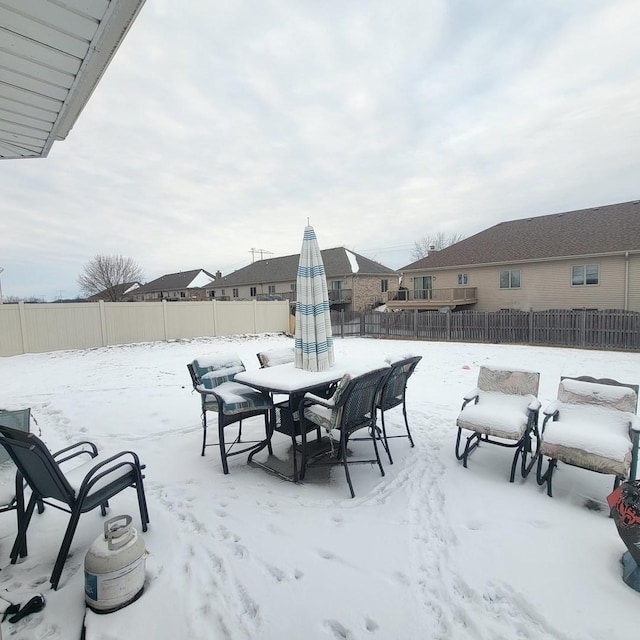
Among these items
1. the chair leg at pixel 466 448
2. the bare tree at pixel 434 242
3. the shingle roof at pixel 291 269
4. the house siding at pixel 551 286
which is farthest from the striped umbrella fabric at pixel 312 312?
the bare tree at pixel 434 242

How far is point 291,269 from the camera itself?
30844 millimetres

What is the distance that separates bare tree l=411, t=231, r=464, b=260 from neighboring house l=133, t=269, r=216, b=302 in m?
27.7

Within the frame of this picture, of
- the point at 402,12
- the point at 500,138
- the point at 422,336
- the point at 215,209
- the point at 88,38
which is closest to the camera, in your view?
the point at 88,38

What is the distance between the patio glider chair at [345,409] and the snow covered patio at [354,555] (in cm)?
34

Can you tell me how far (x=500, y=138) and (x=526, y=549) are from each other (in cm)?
1283

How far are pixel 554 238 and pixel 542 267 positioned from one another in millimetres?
1814

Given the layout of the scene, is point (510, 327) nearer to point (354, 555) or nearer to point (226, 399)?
point (226, 399)

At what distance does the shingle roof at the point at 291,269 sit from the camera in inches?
1090

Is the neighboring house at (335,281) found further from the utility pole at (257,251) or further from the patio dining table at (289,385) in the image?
the patio dining table at (289,385)

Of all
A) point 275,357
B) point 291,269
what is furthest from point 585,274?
point 291,269

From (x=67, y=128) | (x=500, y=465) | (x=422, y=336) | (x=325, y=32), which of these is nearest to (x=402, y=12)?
(x=325, y=32)

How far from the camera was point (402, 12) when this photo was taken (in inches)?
224

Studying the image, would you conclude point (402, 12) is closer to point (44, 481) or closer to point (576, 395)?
point (576, 395)

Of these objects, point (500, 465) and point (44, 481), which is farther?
point (500, 465)
